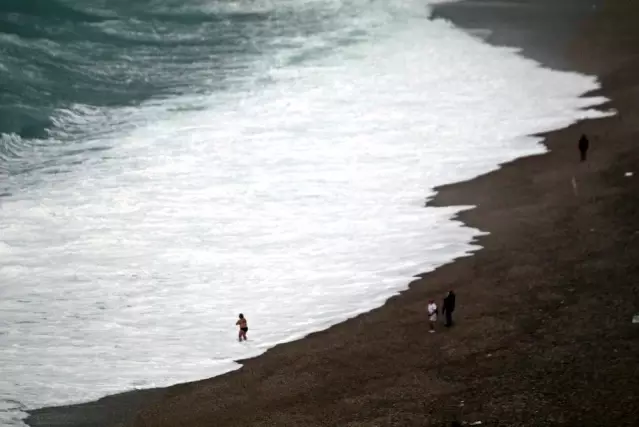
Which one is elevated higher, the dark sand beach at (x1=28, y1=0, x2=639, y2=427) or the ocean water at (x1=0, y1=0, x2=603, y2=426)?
the ocean water at (x1=0, y1=0, x2=603, y2=426)

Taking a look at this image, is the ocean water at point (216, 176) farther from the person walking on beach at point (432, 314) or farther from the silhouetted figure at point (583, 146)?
the silhouetted figure at point (583, 146)

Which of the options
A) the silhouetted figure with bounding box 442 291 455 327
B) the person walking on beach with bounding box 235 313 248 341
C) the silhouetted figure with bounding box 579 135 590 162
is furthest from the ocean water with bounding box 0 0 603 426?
the silhouetted figure with bounding box 579 135 590 162

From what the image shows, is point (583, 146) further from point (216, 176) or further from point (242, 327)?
point (216, 176)

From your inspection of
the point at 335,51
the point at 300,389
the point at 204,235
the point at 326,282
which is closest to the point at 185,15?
the point at 335,51

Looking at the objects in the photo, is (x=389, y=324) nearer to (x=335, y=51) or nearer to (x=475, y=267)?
(x=475, y=267)

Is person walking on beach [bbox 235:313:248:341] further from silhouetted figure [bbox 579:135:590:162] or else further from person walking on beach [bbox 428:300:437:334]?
silhouetted figure [bbox 579:135:590:162]

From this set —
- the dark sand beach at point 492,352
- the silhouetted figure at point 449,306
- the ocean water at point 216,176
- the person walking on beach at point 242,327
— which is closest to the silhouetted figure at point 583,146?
the dark sand beach at point 492,352
